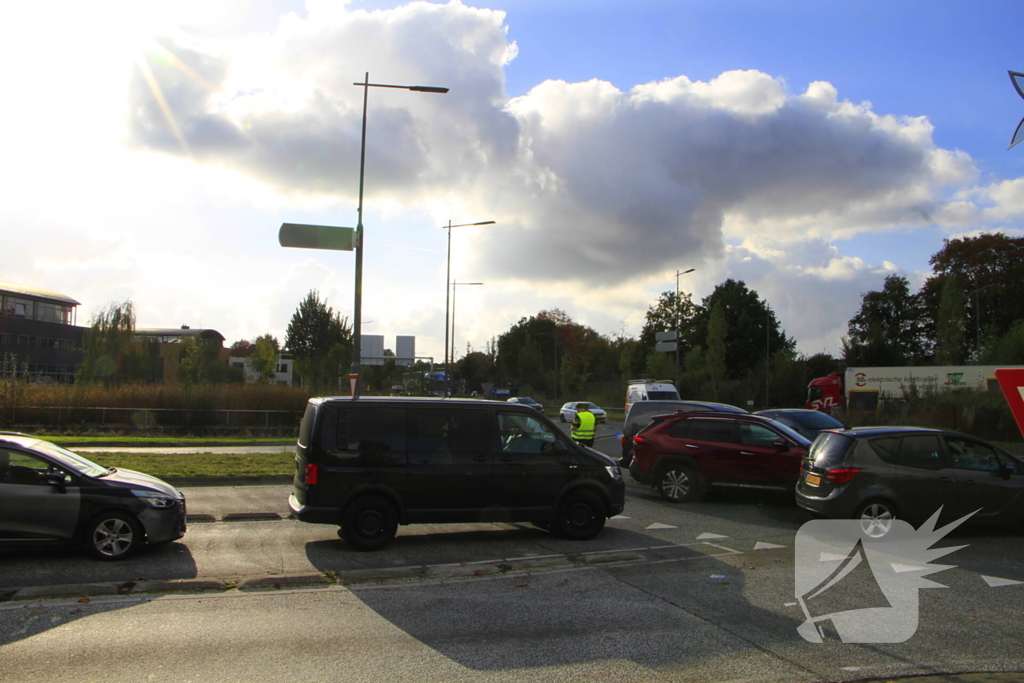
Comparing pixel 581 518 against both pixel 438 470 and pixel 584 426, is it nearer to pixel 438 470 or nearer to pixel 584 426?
pixel 438 470

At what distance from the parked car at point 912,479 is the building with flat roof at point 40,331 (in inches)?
2622

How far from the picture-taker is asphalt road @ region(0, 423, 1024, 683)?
18.0 ft

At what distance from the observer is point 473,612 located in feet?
22.6

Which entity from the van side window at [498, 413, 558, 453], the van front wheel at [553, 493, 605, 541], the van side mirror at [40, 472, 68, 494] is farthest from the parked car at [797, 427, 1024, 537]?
the van side mirror at [40, 472, 68, 494]

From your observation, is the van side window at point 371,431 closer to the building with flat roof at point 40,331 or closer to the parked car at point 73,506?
the parked car at point 73,506

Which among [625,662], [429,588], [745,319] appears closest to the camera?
[625,662]

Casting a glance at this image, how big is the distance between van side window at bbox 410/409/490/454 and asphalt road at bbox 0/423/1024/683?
1300 mm

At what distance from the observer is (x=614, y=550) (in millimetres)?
9656

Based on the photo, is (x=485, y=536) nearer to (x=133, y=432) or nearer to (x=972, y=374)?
(x=133, y=432)

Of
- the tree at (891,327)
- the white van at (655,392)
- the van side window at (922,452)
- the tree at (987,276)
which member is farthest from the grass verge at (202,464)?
the tree at (891,327)

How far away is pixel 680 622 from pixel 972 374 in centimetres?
4210

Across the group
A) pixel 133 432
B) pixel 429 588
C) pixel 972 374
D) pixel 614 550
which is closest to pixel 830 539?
pixel 614 550

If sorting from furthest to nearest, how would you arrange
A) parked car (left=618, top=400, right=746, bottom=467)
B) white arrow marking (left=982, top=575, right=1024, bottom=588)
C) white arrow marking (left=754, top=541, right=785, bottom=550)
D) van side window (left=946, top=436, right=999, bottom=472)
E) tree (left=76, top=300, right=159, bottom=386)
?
tree (left=76, top=300, right=159, bottom=386), parked car (left=618, top=400, right=746, bottom=467), van side window (left=946, top=436, right=999, bottom=472), white arrow marking (left=754, top=541, right=785, bottom=550), white arrow marking (left=982, top=575, right=1024, bottom=588)

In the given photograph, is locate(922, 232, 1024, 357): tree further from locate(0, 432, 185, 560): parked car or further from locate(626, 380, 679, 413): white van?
locate(0, 432, 185, 560): parked car
